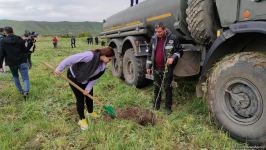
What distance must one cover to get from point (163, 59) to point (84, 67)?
1.53 meters

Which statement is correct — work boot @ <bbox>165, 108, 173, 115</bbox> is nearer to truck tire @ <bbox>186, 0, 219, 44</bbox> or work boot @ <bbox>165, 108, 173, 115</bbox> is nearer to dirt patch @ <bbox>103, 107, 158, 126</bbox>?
dirt patch @ <bbox>103, 107, 158, 126</bbox>

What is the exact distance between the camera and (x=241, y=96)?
13.5 ft

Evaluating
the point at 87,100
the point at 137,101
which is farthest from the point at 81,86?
the point at 137,101

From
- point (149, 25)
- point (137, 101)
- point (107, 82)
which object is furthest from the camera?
point (107, 82)

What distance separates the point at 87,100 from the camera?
5.48 meters

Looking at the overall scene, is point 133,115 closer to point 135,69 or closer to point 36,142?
point 36,142

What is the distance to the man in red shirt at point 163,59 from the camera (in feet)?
18.3

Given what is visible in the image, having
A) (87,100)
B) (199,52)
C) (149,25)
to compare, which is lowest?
(87,100)

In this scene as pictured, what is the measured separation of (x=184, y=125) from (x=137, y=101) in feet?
5.85

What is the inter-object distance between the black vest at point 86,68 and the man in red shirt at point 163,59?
4.11ft

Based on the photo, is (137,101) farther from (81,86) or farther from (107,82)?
(107,82)

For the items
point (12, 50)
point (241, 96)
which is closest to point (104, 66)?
point (241, 96)

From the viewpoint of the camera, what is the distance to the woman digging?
4.83 metres

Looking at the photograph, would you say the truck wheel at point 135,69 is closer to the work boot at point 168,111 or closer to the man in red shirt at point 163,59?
the man in red shirt at point 163,59
